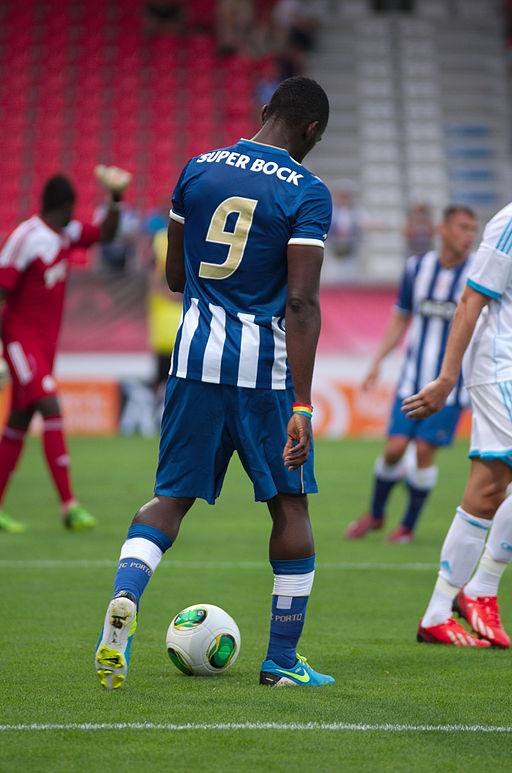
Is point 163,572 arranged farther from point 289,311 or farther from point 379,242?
point 379,242

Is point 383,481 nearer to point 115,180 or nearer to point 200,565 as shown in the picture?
point 200,565

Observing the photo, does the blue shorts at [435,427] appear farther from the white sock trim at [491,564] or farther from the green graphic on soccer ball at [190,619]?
the green graphic on soccer ball at [190,619]

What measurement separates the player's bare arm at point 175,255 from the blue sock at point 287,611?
108cm

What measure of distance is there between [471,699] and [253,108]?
768 inches

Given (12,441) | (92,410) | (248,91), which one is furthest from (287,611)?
(248,91)

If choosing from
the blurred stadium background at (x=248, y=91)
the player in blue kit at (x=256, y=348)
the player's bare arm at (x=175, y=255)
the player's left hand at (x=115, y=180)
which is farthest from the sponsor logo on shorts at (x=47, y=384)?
the blurred stadium background at (x=248, y=91)

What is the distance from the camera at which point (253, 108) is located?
72.0 ft

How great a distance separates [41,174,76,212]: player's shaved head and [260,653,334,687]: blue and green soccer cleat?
444 cm

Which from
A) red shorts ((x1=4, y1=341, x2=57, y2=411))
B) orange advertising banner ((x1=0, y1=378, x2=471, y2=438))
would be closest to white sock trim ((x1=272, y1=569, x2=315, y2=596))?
red shorts ((x1=4, y1=341, x2=57, y2=411))

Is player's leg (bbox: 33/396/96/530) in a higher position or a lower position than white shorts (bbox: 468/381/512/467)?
lower

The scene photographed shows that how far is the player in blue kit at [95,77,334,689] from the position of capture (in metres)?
3.58

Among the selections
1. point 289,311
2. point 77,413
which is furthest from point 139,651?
point 77,413

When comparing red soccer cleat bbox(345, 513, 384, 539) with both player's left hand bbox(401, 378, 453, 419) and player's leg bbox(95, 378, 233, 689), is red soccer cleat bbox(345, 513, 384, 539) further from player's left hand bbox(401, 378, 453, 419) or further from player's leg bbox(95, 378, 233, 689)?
player's leg bbox(95, 378, 233, 689)

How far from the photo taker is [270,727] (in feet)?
10.5
